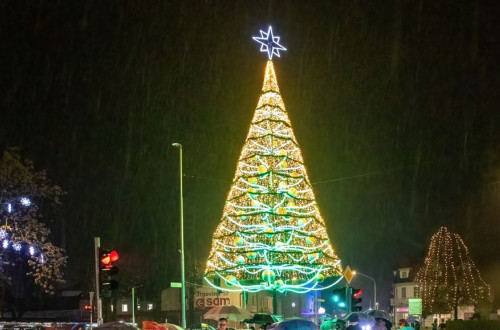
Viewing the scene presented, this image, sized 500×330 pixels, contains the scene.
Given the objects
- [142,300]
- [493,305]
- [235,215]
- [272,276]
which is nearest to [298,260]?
[272,276]

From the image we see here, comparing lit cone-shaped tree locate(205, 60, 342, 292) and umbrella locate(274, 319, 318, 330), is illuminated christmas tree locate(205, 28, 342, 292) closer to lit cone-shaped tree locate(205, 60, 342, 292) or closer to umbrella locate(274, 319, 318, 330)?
lit cone-shaped tree locate(205, 60, 342, 292)

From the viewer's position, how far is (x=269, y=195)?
36.4 m

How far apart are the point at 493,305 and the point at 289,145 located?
3057 cm

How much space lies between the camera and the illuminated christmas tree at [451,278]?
5337cm

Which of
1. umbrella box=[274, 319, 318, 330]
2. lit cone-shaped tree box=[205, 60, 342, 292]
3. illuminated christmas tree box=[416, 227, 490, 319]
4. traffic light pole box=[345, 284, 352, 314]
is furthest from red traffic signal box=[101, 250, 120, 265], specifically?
illuminated christmas tree box=[416, 227, 490, 319]

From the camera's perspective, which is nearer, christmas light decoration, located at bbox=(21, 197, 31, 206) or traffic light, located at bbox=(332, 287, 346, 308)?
traffic light, located at bbox=(332, 287, 346, 308)

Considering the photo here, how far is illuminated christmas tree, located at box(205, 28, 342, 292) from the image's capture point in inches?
1419

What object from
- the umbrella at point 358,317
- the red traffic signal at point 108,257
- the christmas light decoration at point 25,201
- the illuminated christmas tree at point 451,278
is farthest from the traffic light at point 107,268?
the illuminated christmas tree at point 451,278

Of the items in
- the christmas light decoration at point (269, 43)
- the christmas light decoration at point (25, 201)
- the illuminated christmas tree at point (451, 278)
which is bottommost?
the illuminated christmas tree at point (451, 278)

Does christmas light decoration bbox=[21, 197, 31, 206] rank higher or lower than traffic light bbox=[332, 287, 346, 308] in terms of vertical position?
higher

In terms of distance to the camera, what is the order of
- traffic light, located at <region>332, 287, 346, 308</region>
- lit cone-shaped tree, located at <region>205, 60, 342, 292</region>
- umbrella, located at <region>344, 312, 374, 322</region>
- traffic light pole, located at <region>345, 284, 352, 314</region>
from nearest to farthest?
umbrella, located at <region>344, 312, 374, 322</region> → traffic light pole, located at <region>345, 284, 352, 314</region> → traffic light, located at <region>332, 287, 346, 308</region> → lit cone-shaped tree, located at <region>205, 60, 342, 292</region>

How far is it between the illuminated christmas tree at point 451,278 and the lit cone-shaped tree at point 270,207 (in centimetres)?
1966

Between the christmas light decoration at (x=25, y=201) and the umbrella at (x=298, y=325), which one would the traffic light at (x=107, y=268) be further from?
the christmas light decoration at (x=25, y=201)

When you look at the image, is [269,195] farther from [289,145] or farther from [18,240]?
[18,240]
